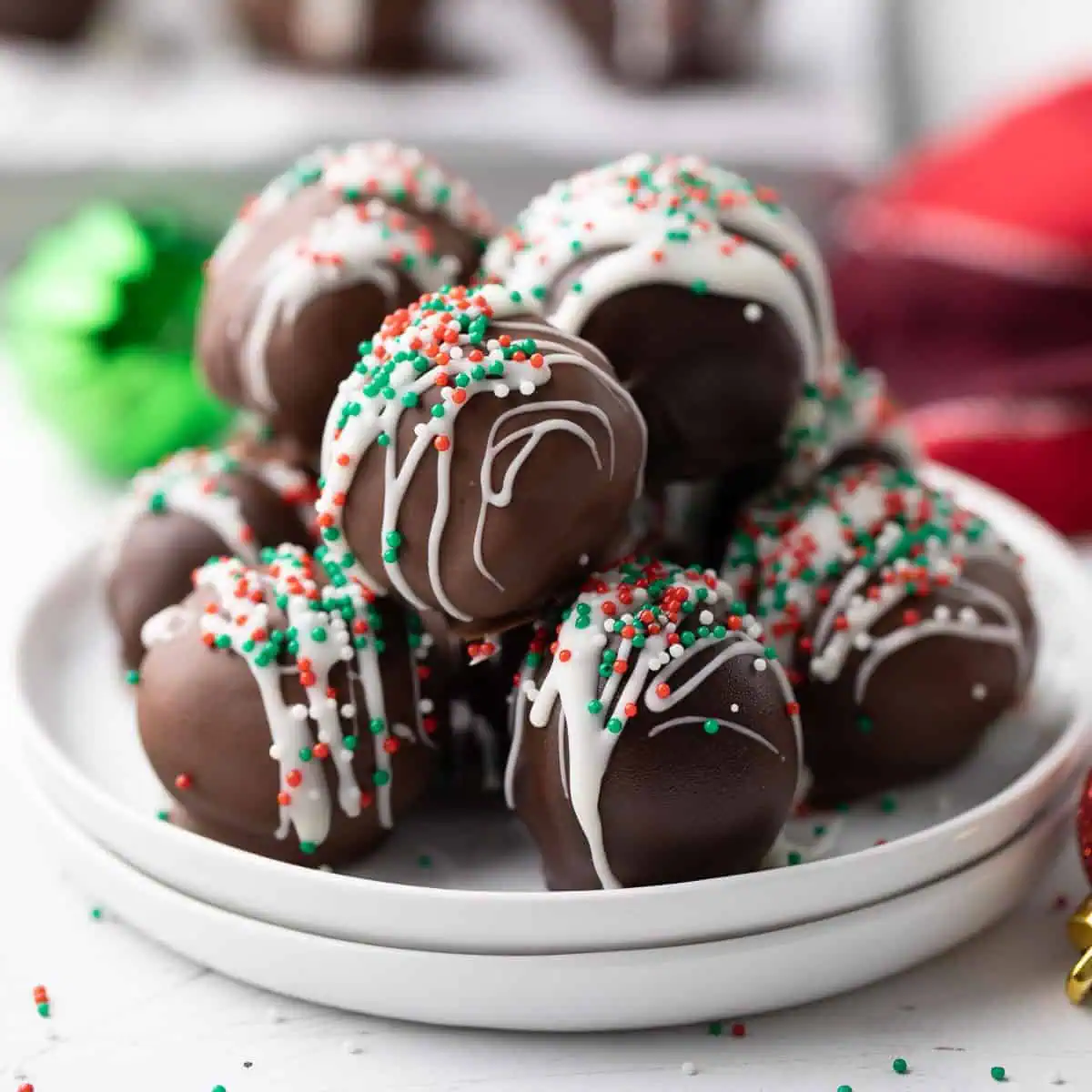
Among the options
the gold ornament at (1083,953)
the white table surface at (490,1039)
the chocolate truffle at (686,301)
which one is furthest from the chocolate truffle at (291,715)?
the gold ornament at (1083,953)

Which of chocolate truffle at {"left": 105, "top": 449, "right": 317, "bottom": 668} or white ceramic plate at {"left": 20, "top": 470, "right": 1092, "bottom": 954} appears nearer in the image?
white ceramic plate at {"left": 20, "top": 470, "right": 1092, "bottom": 954}

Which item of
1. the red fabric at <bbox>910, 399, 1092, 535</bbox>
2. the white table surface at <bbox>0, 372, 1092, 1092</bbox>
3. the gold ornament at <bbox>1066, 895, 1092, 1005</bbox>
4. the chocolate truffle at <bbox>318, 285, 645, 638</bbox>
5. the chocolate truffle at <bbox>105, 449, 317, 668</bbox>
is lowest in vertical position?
the red fabric at <bbox>910, 399, 1092, 535</bbox>

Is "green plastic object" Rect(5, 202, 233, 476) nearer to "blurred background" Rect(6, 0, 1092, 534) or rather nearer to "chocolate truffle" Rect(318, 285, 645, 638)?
"blurred background" Rect(6, 0, 1092, 534)

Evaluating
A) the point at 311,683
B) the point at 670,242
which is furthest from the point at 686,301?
the point at 311,683

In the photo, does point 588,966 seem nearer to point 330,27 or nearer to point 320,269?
point 320,269

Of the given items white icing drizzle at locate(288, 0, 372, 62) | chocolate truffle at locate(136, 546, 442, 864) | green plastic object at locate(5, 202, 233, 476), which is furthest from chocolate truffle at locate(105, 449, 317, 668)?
white icing drizzle at locate(288, 0, 372, 62)

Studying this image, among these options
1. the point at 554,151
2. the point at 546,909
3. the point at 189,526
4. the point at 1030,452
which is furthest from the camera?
the point at 554,151

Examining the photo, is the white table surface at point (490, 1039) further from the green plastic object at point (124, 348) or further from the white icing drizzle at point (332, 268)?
the green plastic object at point (124, 348)
